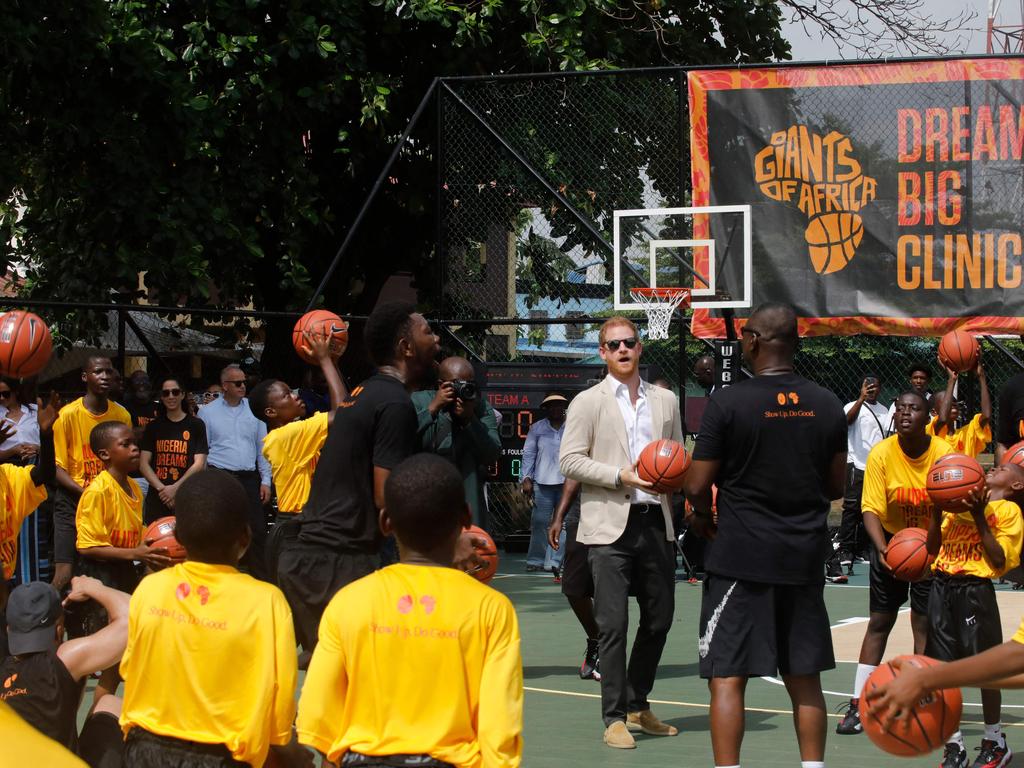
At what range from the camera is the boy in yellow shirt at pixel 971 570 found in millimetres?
7062

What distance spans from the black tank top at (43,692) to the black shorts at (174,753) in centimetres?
88

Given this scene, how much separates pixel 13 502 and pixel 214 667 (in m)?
3.38

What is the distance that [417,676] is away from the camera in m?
3.79

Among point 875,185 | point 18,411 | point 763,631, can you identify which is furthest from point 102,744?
point 875,185

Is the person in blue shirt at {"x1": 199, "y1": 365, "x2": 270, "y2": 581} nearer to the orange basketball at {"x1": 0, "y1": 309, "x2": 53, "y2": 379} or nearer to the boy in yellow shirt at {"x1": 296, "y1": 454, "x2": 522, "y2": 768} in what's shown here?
the orange basketball at {"x1": 0, "y1": 309, "x2": 53, "y2": 379}

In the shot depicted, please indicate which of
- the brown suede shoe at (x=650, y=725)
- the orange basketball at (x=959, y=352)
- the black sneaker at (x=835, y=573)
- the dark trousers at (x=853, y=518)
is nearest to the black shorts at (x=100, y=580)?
the brown suede shoe at (x=650, y=725)

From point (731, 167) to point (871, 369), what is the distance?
20415 mm

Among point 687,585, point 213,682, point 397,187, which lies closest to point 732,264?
point 687,585

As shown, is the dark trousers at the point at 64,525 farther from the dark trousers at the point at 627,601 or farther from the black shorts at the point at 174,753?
the black shorts at the point at 174,753

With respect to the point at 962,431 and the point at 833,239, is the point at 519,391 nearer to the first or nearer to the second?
the point at 833,239

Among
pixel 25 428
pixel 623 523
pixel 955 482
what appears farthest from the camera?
pixel 25 428

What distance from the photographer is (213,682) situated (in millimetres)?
4328

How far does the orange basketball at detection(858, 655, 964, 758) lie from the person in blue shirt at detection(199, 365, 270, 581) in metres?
9.31

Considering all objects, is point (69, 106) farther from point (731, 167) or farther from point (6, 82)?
point (731, 167)
